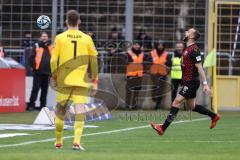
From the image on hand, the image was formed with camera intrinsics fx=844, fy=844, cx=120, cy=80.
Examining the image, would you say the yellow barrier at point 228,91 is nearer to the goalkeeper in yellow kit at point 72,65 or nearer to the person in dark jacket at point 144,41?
the person in dark jacket at point 144,41

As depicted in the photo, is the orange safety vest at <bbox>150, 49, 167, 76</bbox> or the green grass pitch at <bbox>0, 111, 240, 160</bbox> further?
the orange safety vest at <bbox>150, 49, 167, 76</bbox>

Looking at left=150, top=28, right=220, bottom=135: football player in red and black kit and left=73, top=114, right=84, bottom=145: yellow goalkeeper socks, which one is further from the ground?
left=150, top=28, right=220, bottom=135: football player in red and black kit

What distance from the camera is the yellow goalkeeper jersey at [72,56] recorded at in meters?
13.0

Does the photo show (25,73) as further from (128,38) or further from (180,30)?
(180,30)

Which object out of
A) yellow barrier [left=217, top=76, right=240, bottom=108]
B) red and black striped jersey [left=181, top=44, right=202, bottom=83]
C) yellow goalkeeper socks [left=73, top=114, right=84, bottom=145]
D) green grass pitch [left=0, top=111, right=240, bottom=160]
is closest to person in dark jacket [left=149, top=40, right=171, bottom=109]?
yellow barrier [left=217, top=76, right=240, bottom=108]

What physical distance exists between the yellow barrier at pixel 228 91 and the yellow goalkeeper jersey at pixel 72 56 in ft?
43.4

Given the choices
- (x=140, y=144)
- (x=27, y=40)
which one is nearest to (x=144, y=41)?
(x=27, y=40)

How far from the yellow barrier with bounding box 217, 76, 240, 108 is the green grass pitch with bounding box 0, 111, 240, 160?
494 centimetres

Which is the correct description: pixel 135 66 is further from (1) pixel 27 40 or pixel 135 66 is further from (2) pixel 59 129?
(2) pixel 59 129

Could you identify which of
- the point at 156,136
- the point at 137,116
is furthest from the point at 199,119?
the point at 156,136

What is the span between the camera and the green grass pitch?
11977mm

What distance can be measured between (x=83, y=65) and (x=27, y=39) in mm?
14357

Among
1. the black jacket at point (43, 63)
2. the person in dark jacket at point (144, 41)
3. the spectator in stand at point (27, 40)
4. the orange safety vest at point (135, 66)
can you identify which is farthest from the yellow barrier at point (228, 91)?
the spectator in stand at point (27, 40)

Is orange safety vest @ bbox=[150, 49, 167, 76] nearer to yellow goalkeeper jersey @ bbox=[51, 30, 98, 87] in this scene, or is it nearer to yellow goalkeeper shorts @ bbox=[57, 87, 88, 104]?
yellow goalkeeper jersey @ bbox=[51, 30, 98, 87]
